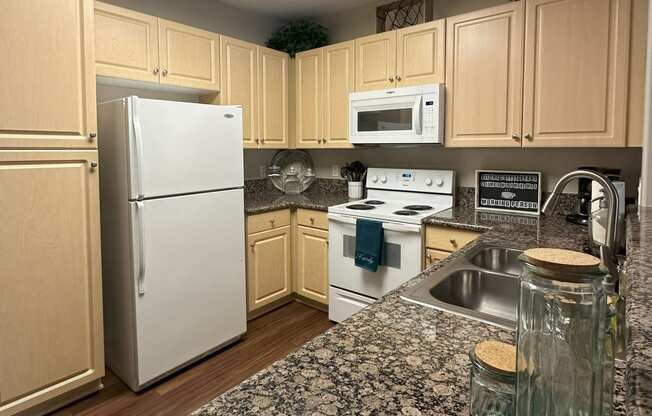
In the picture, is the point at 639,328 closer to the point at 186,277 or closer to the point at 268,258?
the point at 186,277

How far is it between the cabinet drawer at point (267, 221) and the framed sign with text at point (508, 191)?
1.43 m

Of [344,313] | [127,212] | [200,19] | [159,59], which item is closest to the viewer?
[127,212]

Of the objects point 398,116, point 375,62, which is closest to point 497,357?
point 398,116

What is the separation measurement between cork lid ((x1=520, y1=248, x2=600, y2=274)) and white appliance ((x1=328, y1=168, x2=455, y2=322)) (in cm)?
201

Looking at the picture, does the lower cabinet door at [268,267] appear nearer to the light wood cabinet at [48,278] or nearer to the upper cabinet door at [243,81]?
the upper cabinet door at [243,81]

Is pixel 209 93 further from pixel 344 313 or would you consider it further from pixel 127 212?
pixel 344 313

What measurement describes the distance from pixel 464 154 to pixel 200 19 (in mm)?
2337

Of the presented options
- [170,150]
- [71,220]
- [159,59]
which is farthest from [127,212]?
[159,59]

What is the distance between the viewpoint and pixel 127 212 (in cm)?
207

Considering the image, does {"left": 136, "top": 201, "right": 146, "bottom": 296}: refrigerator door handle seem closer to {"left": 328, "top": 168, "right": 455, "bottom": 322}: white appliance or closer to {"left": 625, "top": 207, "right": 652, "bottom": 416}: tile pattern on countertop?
{"left": 328, "top": 168, "right": 455, "bottom": 322}: white appliance

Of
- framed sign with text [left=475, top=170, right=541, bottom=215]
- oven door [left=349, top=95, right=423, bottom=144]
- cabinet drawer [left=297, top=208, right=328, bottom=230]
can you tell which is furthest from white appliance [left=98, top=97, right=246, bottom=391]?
framed sign with text [left=475, top=170, right=541, bottom=215]

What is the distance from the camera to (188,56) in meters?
2.72

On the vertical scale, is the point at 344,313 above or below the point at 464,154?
below

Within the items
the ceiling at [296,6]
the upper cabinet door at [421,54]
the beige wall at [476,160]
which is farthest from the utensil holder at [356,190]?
the ceiling at [296,6]
